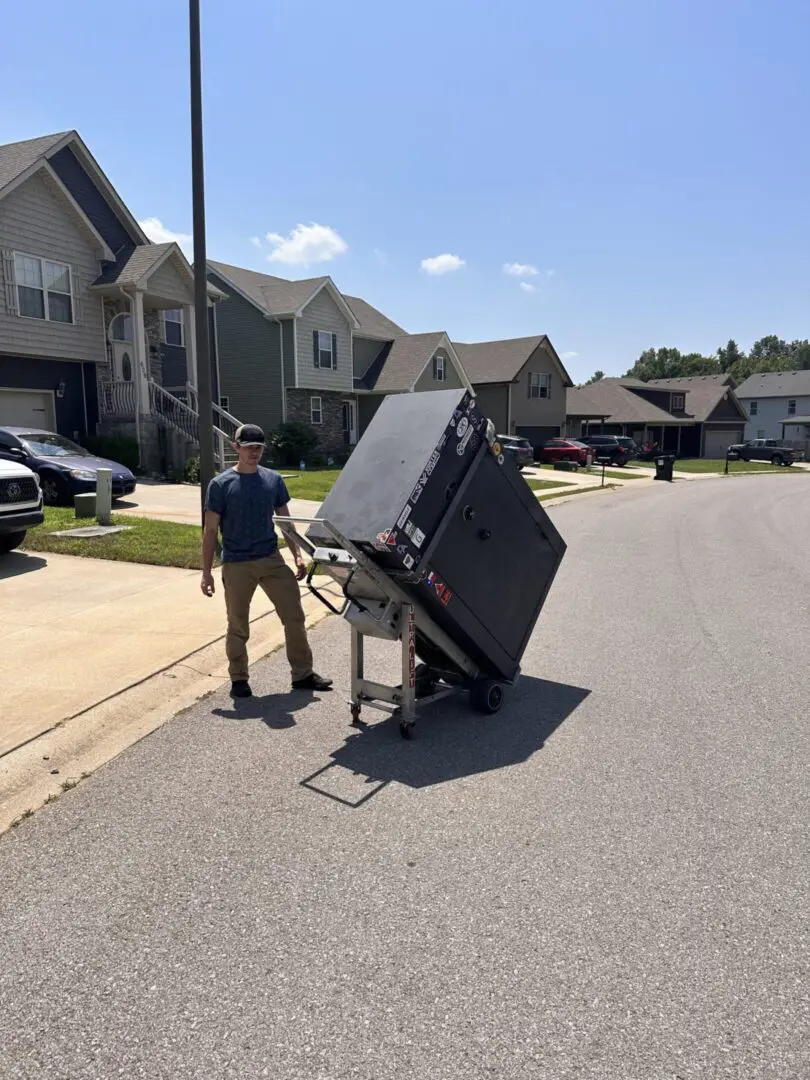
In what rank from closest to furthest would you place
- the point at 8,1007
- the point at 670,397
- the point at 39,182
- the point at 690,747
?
the point at 8,1007 → the point at 690,747 → the point at 39,182 → the point at 670,397

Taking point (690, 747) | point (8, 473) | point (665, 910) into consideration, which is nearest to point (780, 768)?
point (690, 747)

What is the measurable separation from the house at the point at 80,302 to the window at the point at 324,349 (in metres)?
8.27

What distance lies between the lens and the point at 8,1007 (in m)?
2.43

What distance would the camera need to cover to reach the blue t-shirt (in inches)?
203

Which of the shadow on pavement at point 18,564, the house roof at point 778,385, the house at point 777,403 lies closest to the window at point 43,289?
the shadow on pavement at point 18,564

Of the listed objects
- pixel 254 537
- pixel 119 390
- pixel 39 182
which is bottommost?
pixel 254 537

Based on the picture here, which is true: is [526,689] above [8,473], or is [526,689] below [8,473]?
below

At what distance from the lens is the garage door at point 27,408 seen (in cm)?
1959

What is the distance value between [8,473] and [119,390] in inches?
530

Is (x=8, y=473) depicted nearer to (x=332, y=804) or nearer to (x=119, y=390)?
(x=332, y=804)

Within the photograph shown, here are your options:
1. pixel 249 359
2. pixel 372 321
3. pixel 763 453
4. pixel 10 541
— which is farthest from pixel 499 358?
pixel 10 541

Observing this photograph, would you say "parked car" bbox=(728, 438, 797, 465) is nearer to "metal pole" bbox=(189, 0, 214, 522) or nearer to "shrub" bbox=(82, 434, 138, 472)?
"shrub" bbox=(82, 434, 138, 472)

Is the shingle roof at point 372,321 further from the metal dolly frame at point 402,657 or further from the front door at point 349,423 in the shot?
the metal dolly frame at point 402,657

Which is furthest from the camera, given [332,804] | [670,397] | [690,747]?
[670,397]
